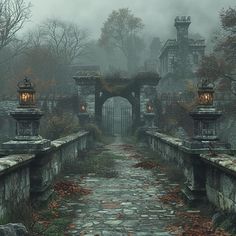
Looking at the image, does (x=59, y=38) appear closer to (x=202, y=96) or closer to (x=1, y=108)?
(x=1, y=108)

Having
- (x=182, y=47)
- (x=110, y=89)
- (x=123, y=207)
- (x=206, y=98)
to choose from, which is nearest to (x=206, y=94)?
(x=206, y=98)

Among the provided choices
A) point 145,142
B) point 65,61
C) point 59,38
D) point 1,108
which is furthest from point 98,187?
point 59,38

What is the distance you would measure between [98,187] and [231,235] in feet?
15.9

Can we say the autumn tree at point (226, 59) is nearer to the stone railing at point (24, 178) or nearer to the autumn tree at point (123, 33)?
the stone railing at point (24, 178)

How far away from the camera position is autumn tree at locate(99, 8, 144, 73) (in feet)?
201

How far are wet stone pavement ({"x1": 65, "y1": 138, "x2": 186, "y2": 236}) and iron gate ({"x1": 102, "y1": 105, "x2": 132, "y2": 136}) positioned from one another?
17.9 m

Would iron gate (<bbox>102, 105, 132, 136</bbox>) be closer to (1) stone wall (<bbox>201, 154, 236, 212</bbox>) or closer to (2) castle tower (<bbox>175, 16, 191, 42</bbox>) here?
(2) castle tower (<bbox>175, 16, 191, 42</bbox>)

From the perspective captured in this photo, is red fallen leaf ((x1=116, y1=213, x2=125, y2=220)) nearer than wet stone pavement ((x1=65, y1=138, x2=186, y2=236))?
No

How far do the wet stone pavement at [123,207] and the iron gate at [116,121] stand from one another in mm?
17942

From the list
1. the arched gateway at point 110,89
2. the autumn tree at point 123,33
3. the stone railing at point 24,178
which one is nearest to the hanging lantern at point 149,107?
the arched gateway at point 110,89

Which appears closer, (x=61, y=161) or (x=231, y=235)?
(x=231, y=235)

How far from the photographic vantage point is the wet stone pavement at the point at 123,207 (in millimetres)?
6059

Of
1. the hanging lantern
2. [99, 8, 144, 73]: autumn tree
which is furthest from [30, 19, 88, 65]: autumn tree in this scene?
the hanging lantern

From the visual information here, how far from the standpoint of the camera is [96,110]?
2802 cm
